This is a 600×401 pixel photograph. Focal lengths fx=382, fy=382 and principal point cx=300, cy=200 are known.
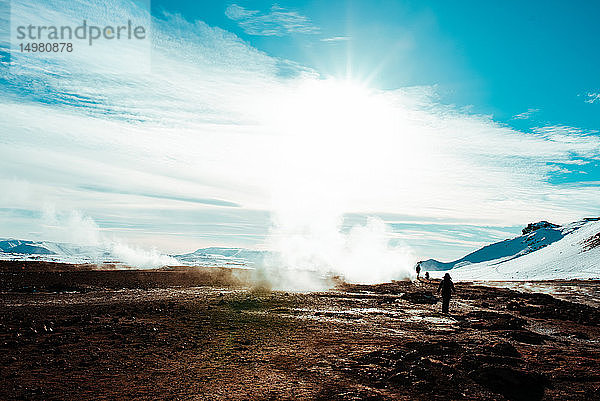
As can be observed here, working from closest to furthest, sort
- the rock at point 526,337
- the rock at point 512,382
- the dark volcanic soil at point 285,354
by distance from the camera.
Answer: the rock at point 512,382
the dark volcanic soil at point 285,354
the rock at point 526,337

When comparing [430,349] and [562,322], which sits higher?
[430,349]

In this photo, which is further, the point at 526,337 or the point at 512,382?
the point at 526,337

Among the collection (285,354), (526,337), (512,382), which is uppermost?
(512,382)

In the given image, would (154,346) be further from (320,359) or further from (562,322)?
(562,322)

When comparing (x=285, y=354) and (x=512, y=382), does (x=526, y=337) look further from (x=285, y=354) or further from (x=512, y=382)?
(x=285, y=354)

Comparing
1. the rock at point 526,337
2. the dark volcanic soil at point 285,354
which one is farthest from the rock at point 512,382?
the rock at point 526,337

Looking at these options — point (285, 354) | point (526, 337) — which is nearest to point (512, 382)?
point (285, 354)

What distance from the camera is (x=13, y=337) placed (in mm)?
14742

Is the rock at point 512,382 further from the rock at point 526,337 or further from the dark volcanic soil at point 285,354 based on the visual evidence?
the rock at point 526,337

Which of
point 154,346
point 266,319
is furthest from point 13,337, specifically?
point 266,319

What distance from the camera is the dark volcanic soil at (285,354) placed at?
32.1 feet

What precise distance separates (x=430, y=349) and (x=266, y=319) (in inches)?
367

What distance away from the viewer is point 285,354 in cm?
1340

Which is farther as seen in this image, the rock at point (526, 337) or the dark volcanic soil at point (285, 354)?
the rock at point (526, 337)
